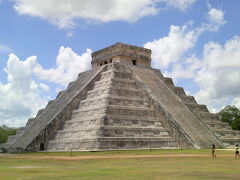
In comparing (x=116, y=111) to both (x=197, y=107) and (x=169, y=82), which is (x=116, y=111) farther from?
(x=169, y=82)

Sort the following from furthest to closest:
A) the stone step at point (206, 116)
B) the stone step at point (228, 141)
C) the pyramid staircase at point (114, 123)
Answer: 1. the stone step at point (206, 116)
2. the stone step at point (228, 141)
3. the pyramid staircase at point (114, 123)

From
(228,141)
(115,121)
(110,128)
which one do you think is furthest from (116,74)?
(228,141)

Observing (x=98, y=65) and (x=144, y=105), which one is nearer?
(x=144, y=105)

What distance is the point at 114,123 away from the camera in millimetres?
37344

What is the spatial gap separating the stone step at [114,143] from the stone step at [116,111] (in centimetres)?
362

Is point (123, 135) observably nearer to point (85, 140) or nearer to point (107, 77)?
point (85, 140)

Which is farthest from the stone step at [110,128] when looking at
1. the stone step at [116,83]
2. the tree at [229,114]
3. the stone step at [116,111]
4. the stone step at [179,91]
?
the tree at [229,114]

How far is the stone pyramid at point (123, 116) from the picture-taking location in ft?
121

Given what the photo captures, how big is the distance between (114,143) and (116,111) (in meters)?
4.53

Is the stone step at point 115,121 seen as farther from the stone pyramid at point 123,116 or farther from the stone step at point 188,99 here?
the stone step at point 188,99

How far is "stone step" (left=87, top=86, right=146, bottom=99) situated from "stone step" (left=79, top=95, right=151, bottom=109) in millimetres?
851

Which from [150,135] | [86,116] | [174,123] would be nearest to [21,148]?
[86,116]

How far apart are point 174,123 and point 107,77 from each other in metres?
10.9

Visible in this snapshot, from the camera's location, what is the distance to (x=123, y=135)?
36.6 meters
